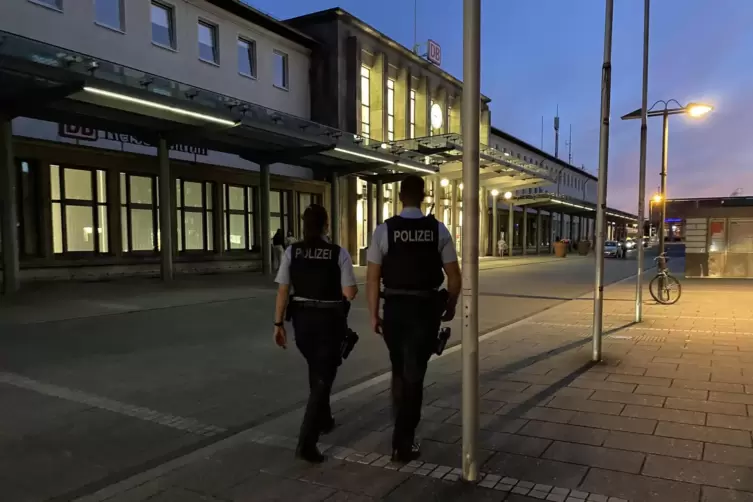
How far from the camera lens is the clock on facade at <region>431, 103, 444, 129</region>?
3543cm

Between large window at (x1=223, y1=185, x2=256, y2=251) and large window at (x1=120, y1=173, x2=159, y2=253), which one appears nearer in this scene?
large window at (x1=120, y1=173, x2=159, y2=253)

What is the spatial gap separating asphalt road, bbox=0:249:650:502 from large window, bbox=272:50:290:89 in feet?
55.7

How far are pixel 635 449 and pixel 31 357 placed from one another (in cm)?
686

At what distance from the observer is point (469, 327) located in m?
3.31

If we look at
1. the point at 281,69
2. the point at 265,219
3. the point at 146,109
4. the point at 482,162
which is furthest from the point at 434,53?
the point at 146,109

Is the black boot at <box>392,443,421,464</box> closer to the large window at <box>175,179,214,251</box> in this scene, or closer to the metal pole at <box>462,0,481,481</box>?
the metal pole at <box>462,0,481,481</box>

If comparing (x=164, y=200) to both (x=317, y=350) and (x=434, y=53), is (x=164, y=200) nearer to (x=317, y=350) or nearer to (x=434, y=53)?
(x=317, y=350)

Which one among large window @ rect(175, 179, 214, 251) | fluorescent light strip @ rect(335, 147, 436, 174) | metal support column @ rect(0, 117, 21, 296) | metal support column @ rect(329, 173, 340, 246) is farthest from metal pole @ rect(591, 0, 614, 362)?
metal support column @ rect(329, 173, 340, 246)

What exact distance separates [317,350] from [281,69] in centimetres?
2380

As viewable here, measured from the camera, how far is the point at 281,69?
25438 millimetres

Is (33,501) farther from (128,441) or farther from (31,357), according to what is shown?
(31,357)

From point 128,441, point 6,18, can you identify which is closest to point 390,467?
point 128,441

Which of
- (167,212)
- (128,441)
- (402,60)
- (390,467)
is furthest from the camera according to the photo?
(402,60)

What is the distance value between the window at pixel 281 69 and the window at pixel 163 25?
5917 millimetres
